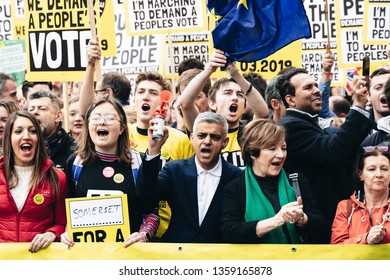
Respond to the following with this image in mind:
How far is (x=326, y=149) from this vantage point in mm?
8141

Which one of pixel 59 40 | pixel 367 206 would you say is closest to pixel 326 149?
pixel 367 206

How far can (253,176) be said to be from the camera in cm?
759

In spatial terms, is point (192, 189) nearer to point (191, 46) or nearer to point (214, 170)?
point (214, 170)

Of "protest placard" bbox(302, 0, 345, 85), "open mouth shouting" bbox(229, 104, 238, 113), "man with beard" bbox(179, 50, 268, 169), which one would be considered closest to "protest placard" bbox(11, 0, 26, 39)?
"protest placard" bbox(302, 0, 345, 85)

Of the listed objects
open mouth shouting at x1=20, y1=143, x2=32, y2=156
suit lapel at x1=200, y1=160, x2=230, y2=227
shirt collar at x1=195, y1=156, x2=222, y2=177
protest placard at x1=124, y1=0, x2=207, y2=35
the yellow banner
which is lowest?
the yellow banner

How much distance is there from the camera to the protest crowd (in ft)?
24.3

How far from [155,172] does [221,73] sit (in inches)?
226

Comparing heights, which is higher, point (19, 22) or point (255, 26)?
point (19, 22)

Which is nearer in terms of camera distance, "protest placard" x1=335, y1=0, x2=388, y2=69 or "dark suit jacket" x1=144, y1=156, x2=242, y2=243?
"dark suit jacket" x1=144, y1=156, x2=242, y2=243

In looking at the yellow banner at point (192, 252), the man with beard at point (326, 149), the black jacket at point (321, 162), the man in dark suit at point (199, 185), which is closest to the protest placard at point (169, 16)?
the man with beard at point (326, 149)

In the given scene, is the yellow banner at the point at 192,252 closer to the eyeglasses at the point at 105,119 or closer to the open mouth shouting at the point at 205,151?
the open mouth shouting at the point at 205,151

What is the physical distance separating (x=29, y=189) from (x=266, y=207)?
1.65 m

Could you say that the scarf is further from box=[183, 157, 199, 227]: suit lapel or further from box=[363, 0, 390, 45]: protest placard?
box=[363, 0, 390, 45]: protest placard
